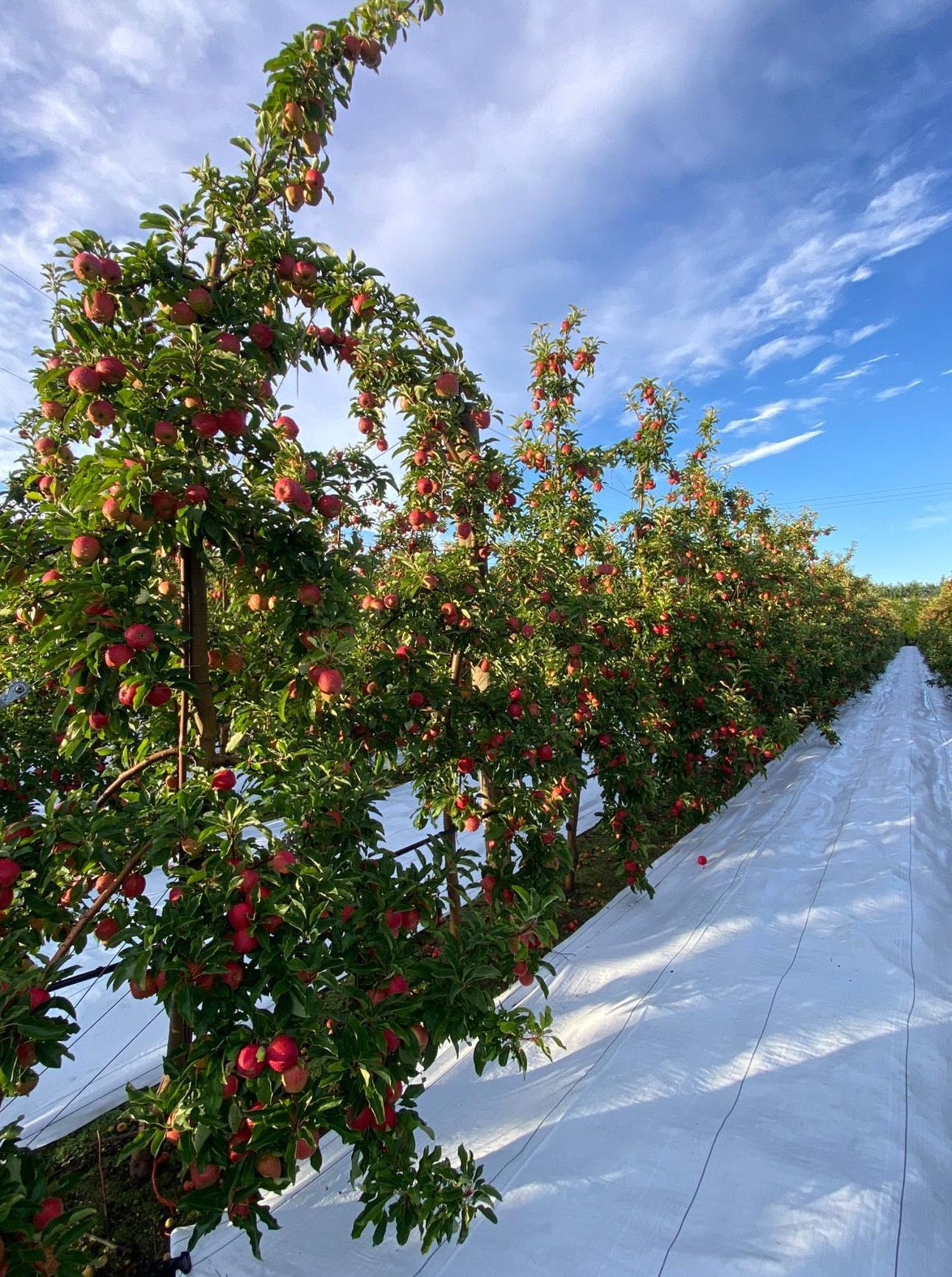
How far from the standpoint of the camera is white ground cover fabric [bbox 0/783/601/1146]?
2.27m

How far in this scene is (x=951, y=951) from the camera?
3029 millimetres

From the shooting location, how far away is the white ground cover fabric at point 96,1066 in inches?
89.4

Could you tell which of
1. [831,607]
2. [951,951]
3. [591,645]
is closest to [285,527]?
[591,645]

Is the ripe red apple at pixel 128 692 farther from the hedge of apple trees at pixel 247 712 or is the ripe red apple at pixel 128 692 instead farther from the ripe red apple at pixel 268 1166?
the ripe red apple at pixel 268 1166

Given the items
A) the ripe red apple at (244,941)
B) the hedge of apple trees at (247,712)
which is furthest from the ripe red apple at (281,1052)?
the ripe red apple at (244,941)

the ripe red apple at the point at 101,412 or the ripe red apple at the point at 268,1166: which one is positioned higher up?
the ripe red apple at the point at 101,412

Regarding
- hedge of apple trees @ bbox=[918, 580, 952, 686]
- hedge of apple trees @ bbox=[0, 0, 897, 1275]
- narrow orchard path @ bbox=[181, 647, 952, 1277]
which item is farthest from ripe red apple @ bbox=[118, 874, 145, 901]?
hedge of apple trees @ bbox=[918, 580, 952, 686]

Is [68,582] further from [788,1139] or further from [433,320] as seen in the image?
[788,1139]

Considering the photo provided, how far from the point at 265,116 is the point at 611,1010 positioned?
334cm

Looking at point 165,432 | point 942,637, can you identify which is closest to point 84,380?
point 165,432

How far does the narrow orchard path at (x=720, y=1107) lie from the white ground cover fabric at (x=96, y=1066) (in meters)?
1.02

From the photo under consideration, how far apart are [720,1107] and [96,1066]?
2586 mm

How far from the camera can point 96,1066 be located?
2.59 meters

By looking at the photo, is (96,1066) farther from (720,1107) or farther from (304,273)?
(304,273)
